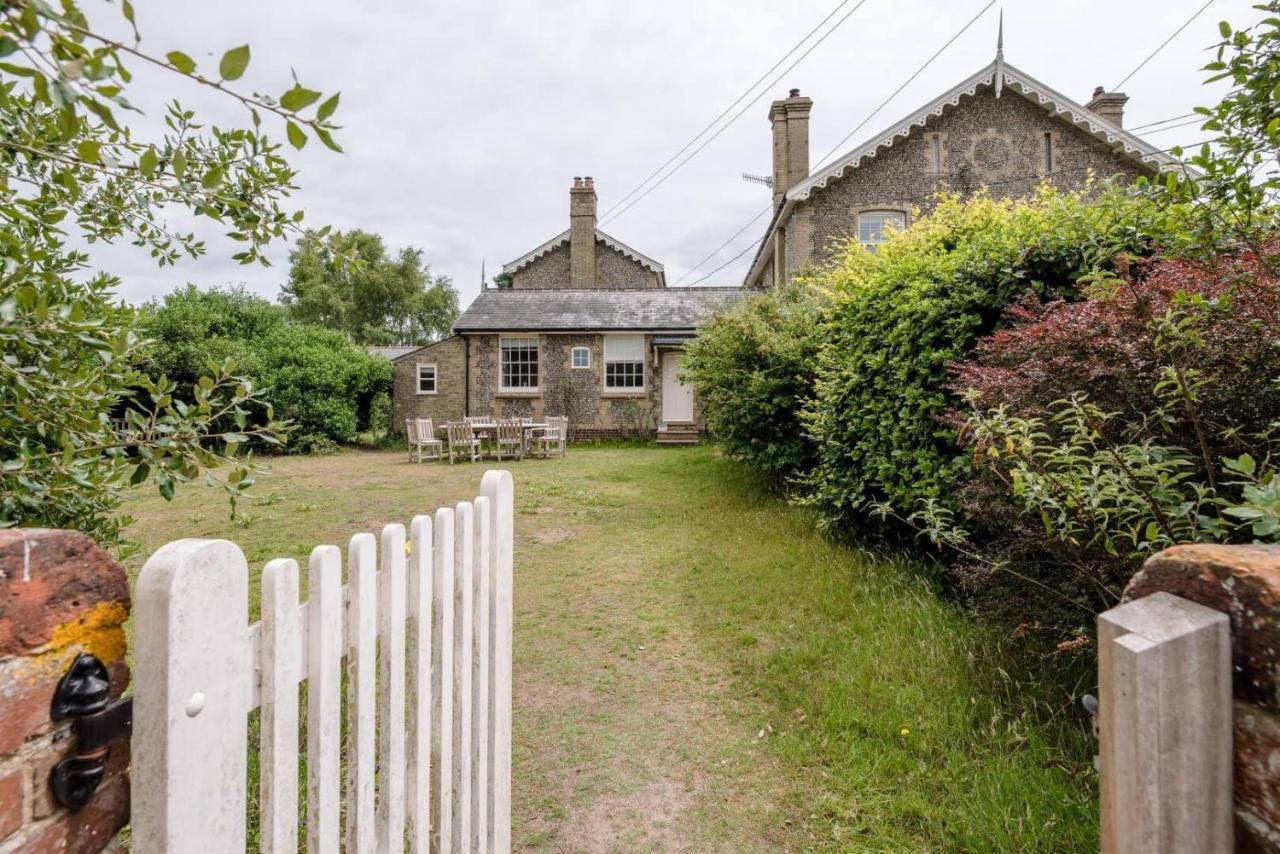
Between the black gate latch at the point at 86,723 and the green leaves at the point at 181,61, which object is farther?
the green leaves at the point at 181,61

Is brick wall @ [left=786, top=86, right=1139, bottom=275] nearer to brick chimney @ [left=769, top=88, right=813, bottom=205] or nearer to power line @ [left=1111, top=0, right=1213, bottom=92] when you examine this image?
brick chimney @ [left=769, top=88, right=813, bottom=205]

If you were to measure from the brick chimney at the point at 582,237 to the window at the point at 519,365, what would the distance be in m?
6.66

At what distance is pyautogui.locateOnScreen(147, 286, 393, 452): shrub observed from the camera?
16.1 metres

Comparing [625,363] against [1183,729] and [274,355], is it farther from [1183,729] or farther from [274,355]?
[1183,729]

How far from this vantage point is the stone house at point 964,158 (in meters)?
16.3

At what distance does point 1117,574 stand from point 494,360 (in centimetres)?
1812

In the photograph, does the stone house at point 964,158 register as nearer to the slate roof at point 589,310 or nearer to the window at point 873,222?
the window at point 873,222

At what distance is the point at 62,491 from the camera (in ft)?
5.74

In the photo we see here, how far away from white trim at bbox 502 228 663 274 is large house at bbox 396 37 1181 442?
266 centimetres

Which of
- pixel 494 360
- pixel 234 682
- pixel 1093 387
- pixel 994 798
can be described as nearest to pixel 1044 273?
pixel 1093 387

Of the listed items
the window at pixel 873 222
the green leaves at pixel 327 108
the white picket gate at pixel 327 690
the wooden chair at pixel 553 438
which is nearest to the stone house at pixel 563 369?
the wooden chair at pixel 553 438

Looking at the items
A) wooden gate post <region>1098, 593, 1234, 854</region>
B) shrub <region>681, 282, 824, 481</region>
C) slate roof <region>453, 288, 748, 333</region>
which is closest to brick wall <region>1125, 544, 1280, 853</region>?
wooden gate post <region>1098, 593, 1234, 854</region>

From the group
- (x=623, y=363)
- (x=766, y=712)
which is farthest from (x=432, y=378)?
(x=766, y=712)

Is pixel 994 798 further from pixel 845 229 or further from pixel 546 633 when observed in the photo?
pixel 845 229
